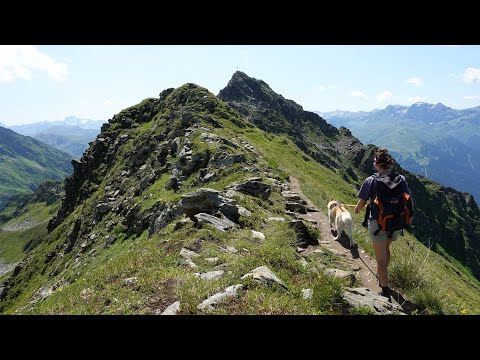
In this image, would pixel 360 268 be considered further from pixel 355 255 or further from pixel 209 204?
pixel 209 204

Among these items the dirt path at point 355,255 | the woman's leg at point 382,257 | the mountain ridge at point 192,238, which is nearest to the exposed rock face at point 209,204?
the mountain ridge at point 192,238

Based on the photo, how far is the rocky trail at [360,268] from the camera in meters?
8.93

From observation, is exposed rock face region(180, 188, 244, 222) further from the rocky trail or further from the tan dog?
the tan dog

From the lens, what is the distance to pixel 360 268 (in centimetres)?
1327

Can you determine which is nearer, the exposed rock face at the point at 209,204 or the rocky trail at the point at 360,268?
the rocky trail at the point at 360,268

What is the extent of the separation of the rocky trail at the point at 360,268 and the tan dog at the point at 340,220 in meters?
0.43

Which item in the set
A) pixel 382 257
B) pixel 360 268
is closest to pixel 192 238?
pixel 360 268

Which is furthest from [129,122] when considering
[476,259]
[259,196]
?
[476,259]

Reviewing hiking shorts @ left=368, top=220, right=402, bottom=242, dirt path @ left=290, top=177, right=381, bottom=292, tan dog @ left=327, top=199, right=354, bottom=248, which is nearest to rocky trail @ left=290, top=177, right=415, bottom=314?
dirt path @ left=290, top=177, right=381, bottom=292

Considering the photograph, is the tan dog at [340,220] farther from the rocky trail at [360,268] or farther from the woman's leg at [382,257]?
the woman's leg at [382,257]

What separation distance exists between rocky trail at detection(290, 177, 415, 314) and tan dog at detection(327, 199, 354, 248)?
430mm

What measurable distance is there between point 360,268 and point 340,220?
369 centimetres
